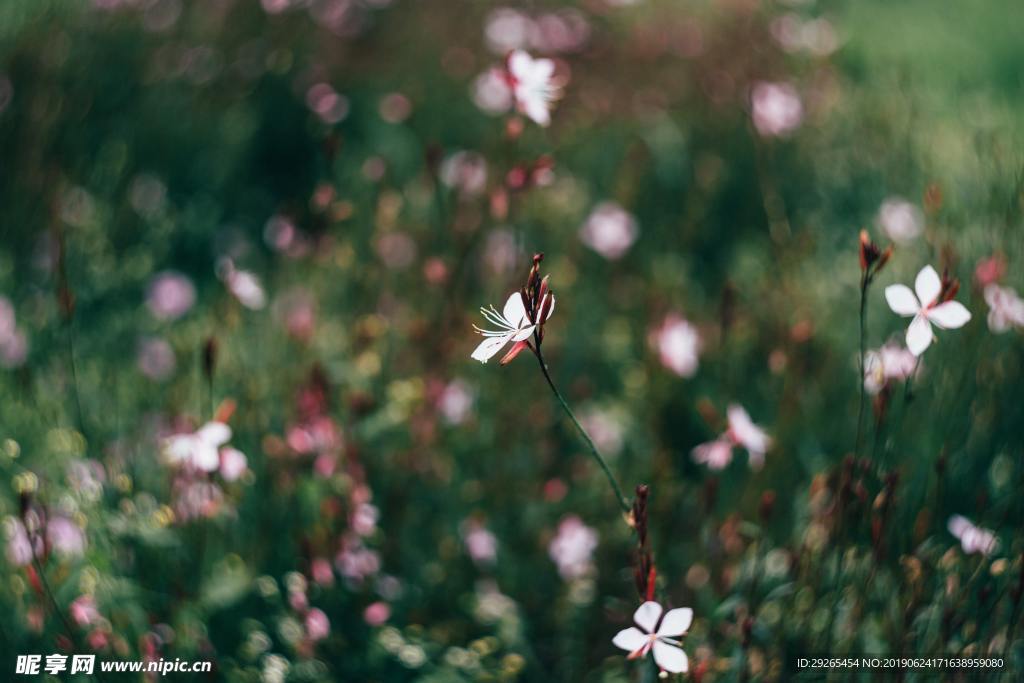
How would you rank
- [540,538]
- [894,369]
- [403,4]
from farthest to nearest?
[403,4], [540,538], [894,369]

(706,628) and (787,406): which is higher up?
(787,406)

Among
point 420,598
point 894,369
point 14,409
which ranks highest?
point 894,369

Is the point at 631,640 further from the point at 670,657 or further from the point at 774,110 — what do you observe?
the point at 774,110

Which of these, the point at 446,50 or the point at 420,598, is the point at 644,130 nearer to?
the point at 446,50

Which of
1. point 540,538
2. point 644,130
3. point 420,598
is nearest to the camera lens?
point 420,598

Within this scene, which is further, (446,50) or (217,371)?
(446,50)

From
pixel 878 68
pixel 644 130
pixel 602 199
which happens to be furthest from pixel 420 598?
pixel 878 68
